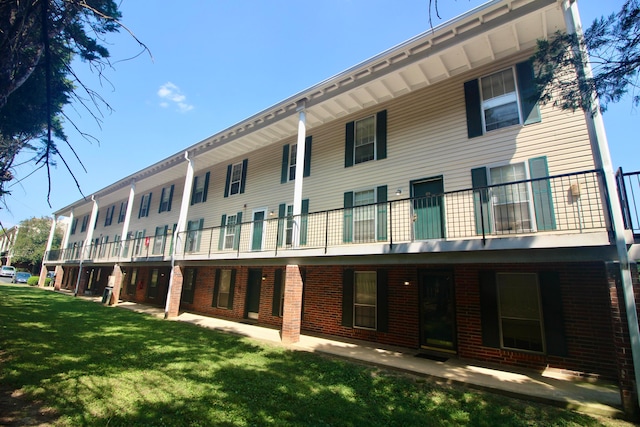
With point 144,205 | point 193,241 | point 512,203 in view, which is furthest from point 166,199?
point 512,203

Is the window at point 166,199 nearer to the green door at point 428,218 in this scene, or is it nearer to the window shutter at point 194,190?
the window shutter at point 194,190

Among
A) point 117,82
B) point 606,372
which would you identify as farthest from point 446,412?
point 117,82

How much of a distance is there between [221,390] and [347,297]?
5.86m

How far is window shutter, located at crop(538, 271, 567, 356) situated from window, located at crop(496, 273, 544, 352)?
0.55 ft

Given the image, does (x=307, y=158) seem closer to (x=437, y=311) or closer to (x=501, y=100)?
(x=501, y=100)

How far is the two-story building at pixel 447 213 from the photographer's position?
657 cm

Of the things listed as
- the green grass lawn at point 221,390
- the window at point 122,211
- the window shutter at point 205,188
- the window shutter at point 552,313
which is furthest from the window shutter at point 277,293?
the window at point 122,211

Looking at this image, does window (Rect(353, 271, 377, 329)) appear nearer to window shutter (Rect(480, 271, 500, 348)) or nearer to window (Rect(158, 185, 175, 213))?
window shutter (Rect(480, 271, 500, 348))

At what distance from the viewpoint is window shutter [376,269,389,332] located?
31.3 feet

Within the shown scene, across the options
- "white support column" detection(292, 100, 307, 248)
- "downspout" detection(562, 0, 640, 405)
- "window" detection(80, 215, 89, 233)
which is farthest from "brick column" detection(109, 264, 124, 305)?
"downspout" detection(562, 0, 640, 405)

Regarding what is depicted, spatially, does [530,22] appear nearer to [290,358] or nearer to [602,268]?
[602,268]

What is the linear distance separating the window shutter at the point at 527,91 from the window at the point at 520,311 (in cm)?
393

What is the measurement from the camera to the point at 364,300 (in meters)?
10.3

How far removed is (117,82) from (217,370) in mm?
5464
